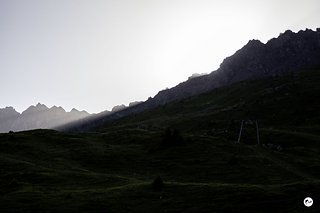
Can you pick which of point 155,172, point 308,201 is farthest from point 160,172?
point 308,201

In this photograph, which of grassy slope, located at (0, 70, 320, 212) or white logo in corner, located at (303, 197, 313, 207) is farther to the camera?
grassy slope, located at (0, 70, 320, 212)

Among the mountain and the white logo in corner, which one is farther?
the mountain

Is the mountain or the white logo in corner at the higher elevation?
the mountain

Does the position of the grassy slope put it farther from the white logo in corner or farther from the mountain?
the white logo in corner

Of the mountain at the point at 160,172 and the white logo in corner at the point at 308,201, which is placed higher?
the mountain at the point at 160,172

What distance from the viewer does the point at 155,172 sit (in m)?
60.9

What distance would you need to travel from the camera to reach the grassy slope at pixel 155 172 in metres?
40.2

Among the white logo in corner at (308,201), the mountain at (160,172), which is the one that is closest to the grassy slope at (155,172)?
the mountain at (160,172)

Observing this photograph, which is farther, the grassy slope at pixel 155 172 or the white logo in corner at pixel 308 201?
the grassy slope at pixel 155 172

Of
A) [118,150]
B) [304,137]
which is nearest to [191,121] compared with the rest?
[304,137]

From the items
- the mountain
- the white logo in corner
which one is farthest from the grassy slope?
the white logo in corner

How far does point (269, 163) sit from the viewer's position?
2403 inches

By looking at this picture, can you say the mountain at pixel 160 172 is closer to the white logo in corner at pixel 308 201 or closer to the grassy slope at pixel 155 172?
the grassy slope at pixel 155 172

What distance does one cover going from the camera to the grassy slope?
40.2m
